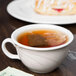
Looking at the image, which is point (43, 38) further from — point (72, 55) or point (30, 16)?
point (30, 16)

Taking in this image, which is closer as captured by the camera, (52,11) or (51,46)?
(51,46)

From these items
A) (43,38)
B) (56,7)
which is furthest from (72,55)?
(56,7)

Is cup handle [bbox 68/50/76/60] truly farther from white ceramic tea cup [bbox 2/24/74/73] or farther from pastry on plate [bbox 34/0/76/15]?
pastry on plate [bbox 34/0/76/15]

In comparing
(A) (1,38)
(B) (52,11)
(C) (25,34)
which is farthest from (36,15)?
(C) (25,34)

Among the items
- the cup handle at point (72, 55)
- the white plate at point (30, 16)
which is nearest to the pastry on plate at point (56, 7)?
the white plate at point (30, 16)

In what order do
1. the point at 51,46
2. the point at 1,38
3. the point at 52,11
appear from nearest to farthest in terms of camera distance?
the point at 51,46
the point at 1,38
the point at 52,11

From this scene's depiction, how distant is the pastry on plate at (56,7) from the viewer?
88 centimetres

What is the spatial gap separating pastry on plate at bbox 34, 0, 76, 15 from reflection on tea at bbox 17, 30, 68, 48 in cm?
30

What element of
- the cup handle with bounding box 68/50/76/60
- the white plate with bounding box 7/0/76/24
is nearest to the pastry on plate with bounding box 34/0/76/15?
the white plate with bounding box 7/0/76/24

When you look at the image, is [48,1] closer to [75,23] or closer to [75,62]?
[75,23]

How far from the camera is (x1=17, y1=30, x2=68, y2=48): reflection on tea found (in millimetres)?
537

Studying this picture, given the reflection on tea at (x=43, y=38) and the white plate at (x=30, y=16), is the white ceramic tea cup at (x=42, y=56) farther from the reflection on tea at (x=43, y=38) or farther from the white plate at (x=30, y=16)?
the white plate at (x=30, y=16)

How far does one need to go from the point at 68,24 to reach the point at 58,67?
0.30 meters

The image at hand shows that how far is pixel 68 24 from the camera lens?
834mm
